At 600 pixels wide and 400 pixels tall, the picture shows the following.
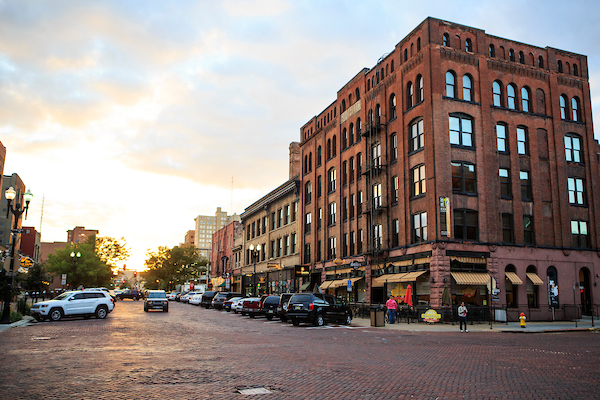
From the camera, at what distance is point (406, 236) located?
36625mm

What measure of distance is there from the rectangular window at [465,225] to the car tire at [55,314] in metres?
24.8

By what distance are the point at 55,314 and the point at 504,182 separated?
3075cm

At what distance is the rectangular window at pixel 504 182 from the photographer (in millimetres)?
36234

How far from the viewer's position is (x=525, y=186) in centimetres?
3750

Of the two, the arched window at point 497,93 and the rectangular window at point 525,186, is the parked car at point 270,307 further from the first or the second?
the arched window at point 497,93

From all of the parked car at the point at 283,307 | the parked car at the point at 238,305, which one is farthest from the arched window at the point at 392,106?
the parked car at the point at 238,305

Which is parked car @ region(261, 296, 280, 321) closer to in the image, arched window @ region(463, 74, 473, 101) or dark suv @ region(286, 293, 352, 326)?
dark suv @ region(286, 293, 352, 326)

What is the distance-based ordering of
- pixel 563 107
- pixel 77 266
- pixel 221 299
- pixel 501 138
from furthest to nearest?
pixel 77 266, pixel 221 299, pixel 563 107, pixel 501 138

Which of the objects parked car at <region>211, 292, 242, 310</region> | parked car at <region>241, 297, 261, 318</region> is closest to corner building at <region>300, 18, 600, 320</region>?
parked car at <region>241, 297, 261, 318</region>

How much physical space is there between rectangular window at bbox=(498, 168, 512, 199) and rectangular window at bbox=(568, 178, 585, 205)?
6296 mm

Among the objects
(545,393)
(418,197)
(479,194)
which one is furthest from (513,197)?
(545,393)

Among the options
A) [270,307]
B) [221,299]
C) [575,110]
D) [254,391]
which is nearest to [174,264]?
[221,299]

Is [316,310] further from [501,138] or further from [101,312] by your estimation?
[501,138]

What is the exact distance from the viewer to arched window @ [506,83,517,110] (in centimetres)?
3812
